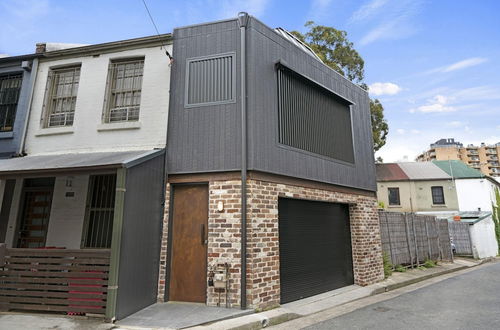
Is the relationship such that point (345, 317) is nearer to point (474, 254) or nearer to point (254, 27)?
point (254, 27)

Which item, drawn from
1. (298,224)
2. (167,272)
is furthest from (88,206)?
(298,224)

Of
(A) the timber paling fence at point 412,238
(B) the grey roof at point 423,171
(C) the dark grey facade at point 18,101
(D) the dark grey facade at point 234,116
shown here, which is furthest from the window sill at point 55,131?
(B) the grey roof at point 423,171

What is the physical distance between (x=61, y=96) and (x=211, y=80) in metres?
4.52

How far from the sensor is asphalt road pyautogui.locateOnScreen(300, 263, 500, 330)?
528 cm

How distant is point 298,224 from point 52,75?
26.1ft

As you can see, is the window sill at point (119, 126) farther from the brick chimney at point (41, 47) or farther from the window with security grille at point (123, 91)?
the brick chimney at point (41, 47)

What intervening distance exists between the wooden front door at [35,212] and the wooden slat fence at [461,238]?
2047 cm

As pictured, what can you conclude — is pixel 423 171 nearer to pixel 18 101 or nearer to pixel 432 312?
pixel 432 312

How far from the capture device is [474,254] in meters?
17.9

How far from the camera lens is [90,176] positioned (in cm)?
754

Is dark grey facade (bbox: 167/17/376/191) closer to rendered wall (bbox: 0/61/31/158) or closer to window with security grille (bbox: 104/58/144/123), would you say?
window with security grille (bbox: 104/58/144/123)

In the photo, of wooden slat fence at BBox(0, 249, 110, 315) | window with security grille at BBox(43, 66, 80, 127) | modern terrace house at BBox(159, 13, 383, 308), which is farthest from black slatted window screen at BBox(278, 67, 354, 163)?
window with security grille at BBox(43, 66, 80, 127)

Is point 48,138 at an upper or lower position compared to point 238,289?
upper

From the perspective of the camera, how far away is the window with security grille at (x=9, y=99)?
8469 millimetres
